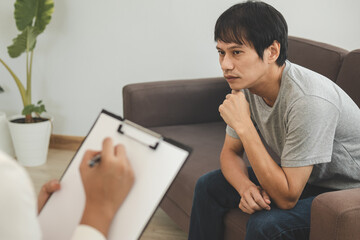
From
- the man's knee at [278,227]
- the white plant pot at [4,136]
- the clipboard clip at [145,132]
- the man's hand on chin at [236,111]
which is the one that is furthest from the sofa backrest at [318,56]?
the white plant pot at [4,136]

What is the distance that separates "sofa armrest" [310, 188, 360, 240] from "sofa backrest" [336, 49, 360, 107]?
0.69 m

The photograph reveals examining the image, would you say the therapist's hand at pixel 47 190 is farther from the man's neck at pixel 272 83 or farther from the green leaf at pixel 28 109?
the green leaf at pixel 28 109

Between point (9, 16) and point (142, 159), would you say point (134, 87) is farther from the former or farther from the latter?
point (142, 159)

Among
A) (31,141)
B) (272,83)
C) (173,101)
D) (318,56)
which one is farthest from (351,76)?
(31,141)

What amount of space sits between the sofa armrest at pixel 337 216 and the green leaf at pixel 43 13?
205cm

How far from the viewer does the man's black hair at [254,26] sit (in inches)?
57.3

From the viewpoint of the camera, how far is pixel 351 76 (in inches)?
74.5

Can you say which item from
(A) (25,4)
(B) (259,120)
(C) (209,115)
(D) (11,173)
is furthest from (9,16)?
(D) (11,173)

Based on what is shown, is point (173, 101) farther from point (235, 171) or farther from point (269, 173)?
point (269, 173)

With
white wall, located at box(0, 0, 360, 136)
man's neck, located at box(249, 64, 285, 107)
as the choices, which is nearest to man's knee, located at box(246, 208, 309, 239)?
man's neck, located at box(249, 64, 285, 107)

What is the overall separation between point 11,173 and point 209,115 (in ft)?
6.37

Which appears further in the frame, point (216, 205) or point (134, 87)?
point (134, 87)

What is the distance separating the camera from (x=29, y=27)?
2766 mm

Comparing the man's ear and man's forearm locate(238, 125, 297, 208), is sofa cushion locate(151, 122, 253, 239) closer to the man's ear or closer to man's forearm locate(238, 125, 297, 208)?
man's forearm locate(238, 125, 297, 208)
